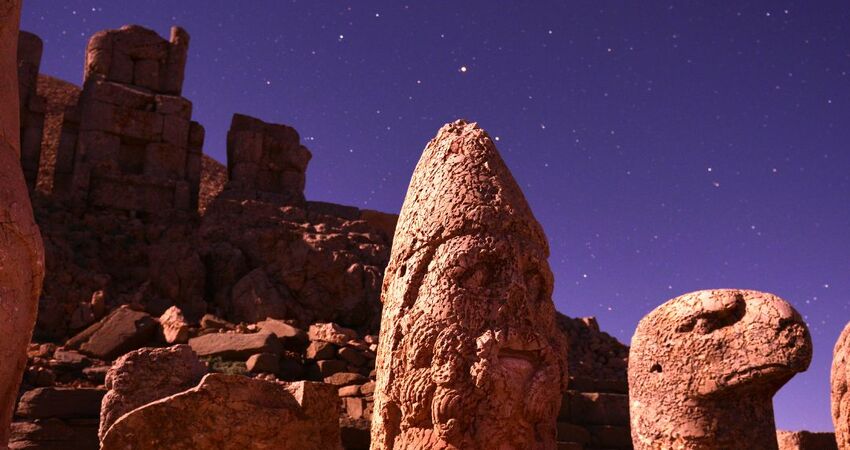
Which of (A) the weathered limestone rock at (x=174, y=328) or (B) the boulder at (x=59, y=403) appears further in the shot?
(A) the weathered limestone rock at (x=174, y=328)

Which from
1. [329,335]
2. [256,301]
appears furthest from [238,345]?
[256,301]

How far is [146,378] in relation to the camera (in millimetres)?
6820

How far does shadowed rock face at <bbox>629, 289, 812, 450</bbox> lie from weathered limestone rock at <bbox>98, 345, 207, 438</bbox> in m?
3.78

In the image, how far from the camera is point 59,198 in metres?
20.9

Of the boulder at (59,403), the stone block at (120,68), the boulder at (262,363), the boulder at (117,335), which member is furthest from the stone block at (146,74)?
the boulder at (59,403)

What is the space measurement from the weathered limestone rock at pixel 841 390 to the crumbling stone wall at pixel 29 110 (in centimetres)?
2070

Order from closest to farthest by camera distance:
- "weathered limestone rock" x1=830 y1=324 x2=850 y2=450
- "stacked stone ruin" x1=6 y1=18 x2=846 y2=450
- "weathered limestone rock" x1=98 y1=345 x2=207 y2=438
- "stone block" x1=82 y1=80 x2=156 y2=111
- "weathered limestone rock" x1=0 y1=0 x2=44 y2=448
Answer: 1. "weathered limestone rock" x1=0 y1=0 x2=44 y2=448
2. "weathered limestone rock" x1=830 y1=324 x2=850 y2=450
3. "weathered limestone rock" x1=98 y1=345 x2=207 y2=438
4. "stacked stone ruin" x1=6 y1=18 x2=846 y2=450
5. "stone block" x1=82 y1=80 x2=156 y2=111

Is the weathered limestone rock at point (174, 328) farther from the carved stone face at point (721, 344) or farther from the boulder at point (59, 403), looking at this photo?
the carved stone face at point (721, 344)

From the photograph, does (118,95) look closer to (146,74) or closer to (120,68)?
(120,68)

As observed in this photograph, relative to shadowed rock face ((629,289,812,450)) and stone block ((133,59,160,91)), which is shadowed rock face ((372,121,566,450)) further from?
stone block ((133,59,160,91))

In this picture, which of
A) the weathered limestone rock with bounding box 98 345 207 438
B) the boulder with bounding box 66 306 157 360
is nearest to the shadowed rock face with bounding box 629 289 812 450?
the weathered limestone rock with bounding box 98 345 207 438

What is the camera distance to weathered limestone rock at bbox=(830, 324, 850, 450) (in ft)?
17.2

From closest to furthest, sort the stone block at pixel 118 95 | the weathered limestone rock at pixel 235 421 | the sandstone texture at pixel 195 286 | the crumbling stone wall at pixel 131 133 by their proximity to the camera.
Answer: the weathered limestone rock at pixel 235 421 < the sandstone texture at pixel 195 286 < the crumbling stone wall at pixel 131 133 < the stone block at pixel 118 95

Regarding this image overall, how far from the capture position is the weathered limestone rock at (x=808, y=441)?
8.83 m
